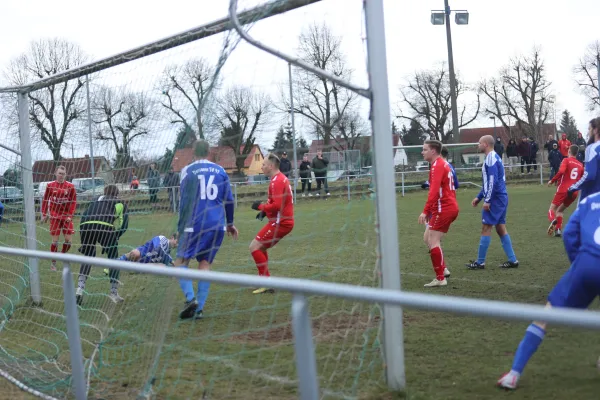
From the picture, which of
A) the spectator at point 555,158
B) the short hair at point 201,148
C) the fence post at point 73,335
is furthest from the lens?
the spectator at point 555,158

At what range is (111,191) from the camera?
6453mm

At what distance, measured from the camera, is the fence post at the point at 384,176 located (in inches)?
157

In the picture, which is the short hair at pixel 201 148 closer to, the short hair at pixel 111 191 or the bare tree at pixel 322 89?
the bare tree at pixel 322 89

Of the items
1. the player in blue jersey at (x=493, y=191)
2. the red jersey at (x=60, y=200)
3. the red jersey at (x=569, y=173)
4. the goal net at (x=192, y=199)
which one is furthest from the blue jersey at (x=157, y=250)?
the red jersey at (x=569, y=173)

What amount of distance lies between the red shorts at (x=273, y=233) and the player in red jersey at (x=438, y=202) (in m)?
1.61

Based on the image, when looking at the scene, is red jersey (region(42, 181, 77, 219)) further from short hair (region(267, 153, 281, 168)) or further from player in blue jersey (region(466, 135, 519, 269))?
player in blue jersey (region(466, 135, 519, 269))

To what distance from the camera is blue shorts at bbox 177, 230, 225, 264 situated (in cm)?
549

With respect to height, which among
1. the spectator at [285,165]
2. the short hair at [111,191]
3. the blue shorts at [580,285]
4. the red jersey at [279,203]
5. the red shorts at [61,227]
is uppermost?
the spectator at [285,165]

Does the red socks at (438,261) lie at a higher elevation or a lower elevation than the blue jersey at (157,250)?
lower

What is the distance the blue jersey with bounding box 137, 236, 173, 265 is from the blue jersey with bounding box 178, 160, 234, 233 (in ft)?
1.12

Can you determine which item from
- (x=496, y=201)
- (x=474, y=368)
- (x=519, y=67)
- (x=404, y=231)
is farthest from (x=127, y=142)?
(x=519, y=67)

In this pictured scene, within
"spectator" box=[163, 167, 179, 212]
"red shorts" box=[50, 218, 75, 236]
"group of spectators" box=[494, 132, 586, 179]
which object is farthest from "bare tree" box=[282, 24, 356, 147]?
"group of spectators" box=[494, 132, 586, 179]

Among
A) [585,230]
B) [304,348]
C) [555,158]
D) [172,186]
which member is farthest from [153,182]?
[555,158]

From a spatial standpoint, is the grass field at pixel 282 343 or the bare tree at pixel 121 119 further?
the bare tree at pixel 121 119
